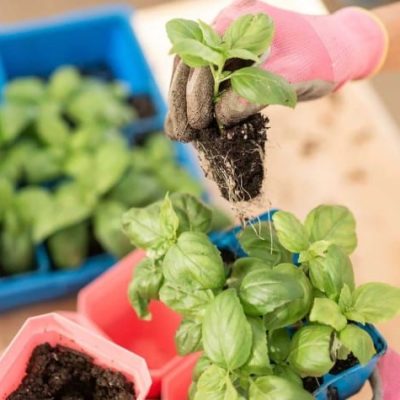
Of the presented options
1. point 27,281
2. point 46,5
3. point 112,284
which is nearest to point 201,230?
point 112,284

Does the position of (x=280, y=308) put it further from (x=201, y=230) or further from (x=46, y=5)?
(x=46, y=5)

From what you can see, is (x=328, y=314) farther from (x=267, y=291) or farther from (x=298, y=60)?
(x=298, y=60)

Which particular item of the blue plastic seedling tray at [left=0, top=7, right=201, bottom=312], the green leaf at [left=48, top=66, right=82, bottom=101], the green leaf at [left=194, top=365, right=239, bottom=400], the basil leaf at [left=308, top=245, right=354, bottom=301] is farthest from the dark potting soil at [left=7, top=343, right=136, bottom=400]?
the green leaf at [left=48, top=66, right=82, bottom=101]

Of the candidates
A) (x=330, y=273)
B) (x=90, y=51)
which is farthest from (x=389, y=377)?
(x=90, y=51)

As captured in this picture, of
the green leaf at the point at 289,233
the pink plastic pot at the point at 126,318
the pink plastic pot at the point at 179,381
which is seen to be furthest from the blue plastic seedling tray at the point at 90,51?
the green leaf at the point at 289,233

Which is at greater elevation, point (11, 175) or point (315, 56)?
point (315, 56)

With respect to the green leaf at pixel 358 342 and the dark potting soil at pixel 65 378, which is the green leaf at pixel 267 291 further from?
the dark potting soil at pixel 65 378
